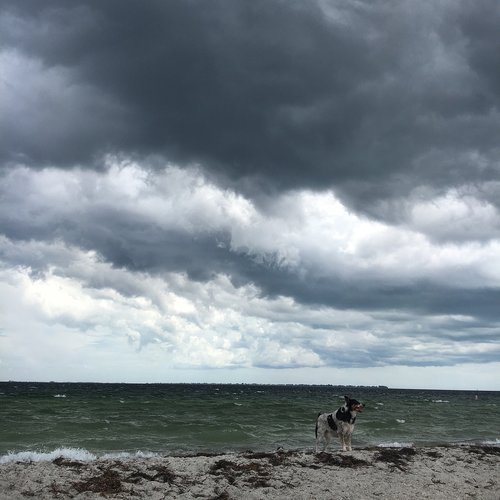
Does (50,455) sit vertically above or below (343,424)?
below

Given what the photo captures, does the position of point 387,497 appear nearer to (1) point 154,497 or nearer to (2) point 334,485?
(2) point 334,485

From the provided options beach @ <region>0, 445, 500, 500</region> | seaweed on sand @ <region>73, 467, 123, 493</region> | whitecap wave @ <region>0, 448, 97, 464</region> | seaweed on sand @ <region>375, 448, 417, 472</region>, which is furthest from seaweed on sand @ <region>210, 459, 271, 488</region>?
whitecap wave @ <region>0, 448, 97, 464</region>

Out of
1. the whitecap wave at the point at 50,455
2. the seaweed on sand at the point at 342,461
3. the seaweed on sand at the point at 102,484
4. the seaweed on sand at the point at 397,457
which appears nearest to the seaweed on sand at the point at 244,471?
the seaweed on sand at the point at 342,461

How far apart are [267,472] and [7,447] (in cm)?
1325

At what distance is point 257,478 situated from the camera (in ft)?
42.2

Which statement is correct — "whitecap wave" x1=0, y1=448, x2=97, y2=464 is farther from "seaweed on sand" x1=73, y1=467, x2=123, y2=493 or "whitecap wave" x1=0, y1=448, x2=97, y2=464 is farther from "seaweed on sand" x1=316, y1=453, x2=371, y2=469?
"seaweed on sand" x1=316, y1=453, x2=371, y2=469

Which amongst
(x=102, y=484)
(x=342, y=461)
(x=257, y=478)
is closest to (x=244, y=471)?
(x=257, y=478)

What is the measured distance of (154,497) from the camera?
36.8 ft

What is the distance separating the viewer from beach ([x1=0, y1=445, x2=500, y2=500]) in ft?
37.8

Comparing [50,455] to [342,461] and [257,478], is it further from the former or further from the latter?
[342,461]

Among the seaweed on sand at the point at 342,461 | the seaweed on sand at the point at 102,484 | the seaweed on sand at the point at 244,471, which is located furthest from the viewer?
the seaweed on sand at the point at 342,461

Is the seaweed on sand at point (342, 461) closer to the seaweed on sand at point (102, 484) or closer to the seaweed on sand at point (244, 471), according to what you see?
the seaweed on sand at point (244, 471)

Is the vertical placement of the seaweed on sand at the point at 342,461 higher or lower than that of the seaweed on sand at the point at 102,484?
lower

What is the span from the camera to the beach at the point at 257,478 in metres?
11.5
